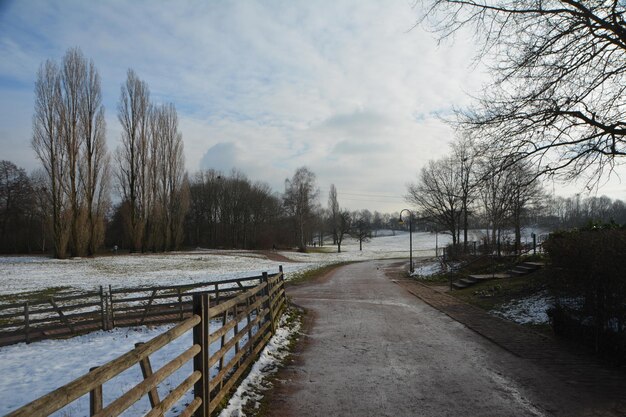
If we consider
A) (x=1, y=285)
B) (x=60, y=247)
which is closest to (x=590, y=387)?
(x=1, y=285)

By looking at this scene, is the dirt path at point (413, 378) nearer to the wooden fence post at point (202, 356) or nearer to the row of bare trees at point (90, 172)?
the wooden fence post at point (202, 356)

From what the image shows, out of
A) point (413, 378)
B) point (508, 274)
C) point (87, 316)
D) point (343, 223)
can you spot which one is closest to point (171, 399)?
point (413, 378)

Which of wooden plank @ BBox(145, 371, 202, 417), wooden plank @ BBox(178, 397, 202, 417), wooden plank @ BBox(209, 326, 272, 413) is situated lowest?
wooden plank @ BBox(209, 326, 272, 413)

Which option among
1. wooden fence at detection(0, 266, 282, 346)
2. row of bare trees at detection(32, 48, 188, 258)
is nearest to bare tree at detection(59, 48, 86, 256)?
row of bare trees at detection(32, 48, 188, 258)

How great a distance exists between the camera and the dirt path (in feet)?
17.7

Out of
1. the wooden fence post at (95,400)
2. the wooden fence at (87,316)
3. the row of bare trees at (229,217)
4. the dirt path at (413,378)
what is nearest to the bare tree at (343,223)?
the row of bare trees at (229,217)

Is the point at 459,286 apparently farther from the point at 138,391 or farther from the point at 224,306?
the point at 138,391

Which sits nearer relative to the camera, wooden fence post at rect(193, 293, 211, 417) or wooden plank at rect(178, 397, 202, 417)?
wooden plank at rect(178, 397, 202, 417)

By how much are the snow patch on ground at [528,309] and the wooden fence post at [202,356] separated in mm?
9367

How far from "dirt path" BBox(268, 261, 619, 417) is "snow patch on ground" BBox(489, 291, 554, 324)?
182 cm

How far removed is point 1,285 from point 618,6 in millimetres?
28770

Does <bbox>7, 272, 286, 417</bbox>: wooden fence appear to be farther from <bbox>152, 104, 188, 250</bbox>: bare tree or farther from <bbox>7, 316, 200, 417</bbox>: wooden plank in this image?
<bbox>152, 104, 188, 250</bbox>: bare tree

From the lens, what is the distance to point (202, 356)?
15.0ft

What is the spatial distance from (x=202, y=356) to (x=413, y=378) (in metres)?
3.67
